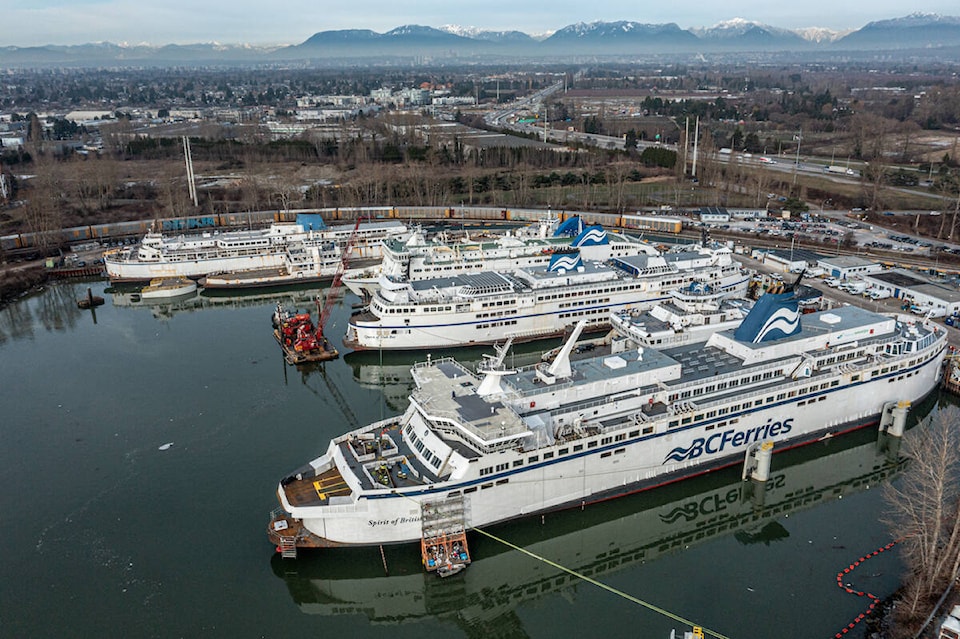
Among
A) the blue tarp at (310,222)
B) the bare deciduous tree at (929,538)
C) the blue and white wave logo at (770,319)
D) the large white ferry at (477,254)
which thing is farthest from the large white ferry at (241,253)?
the bare deciduous tree at (929,538)

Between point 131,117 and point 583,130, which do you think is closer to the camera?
point 583,130

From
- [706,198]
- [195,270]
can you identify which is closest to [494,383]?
[195,270]

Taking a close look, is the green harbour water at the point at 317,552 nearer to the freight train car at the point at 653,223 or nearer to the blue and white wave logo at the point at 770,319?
the blue and white wave logo at the point at 770,319

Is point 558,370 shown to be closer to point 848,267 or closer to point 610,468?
point 610,468

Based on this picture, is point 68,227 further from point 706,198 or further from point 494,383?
point 706,198

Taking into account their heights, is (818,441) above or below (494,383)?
below

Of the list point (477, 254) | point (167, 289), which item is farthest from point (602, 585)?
point (167, 289)
